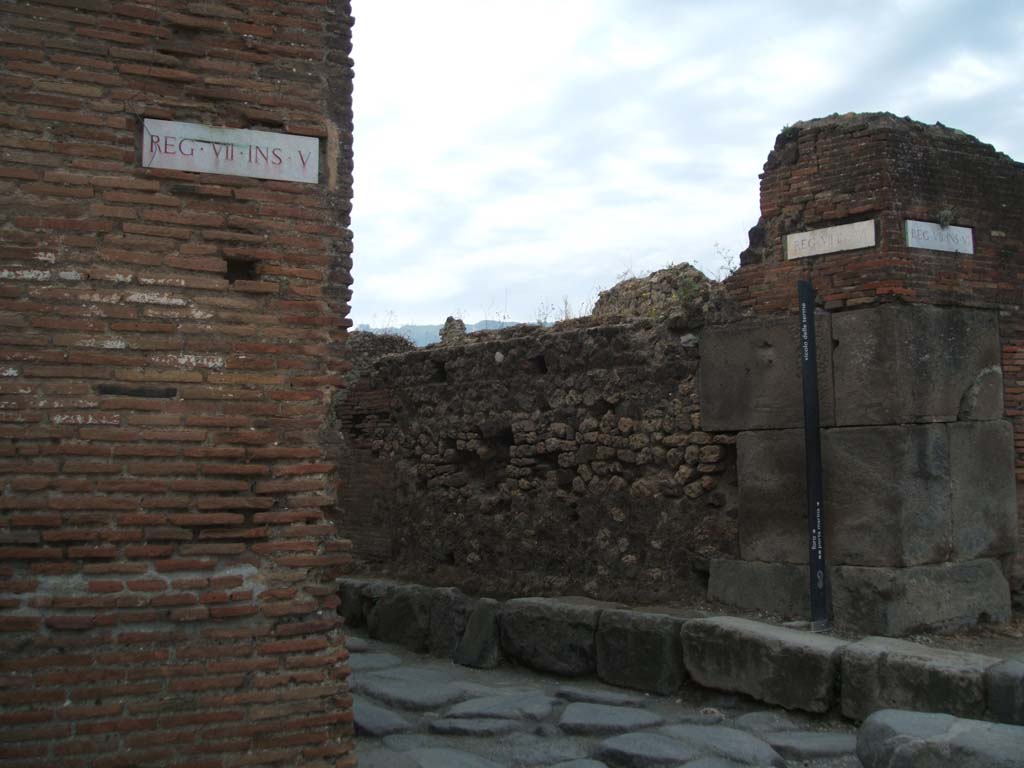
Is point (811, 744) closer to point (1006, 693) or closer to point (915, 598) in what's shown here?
point (1006, 693)

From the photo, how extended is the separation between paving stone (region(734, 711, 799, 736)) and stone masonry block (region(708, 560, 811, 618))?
1.05 metres

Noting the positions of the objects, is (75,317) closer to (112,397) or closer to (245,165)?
(112,397)

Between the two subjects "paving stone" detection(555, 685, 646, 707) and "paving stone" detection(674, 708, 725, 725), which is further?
"paving stone" detection(555, 685, 646, 707)

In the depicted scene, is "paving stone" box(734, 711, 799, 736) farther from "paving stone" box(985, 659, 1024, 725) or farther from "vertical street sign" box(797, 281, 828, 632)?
"paving stone" box(985, 659, 1024, 725)

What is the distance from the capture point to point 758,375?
716cm

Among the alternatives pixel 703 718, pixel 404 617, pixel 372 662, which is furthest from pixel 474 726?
pixel 404 617

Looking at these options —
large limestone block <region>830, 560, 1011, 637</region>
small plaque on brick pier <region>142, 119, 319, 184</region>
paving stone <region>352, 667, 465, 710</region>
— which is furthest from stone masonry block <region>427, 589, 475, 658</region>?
small plaque on brick pier <region>142, 119, 319, 184</region>

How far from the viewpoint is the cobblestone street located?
16.7ft

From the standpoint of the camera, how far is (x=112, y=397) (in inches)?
158

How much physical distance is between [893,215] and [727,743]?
359cm

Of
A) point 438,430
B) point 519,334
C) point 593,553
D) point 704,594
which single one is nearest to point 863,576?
point 704,594

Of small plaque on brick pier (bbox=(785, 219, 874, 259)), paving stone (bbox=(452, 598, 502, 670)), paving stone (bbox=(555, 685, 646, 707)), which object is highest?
small plaque on brick pier (bbox=(785, 219, 874, 259))

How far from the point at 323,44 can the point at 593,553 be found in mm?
4787

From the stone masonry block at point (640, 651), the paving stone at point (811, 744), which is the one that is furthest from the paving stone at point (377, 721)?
the paving stone at point (811, 744)
